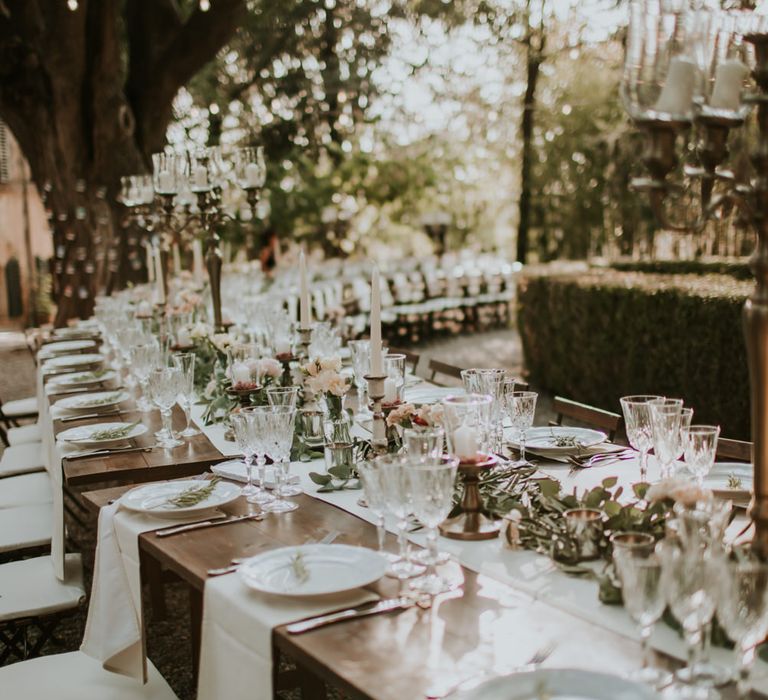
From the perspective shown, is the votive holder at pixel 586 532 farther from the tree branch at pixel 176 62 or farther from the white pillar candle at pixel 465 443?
the tree branch at pixel 176 62

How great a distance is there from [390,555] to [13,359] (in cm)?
1236

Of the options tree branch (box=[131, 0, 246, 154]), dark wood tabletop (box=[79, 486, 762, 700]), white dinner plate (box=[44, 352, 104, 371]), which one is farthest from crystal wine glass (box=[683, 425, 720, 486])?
tree branch (box=[131, 0, 246, 154])

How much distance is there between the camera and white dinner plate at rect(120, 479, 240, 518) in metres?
2.52

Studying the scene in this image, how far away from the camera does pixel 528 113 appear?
49.5ft

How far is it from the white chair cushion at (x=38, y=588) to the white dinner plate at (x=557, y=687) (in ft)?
6.18

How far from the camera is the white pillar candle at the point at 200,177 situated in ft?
17.0

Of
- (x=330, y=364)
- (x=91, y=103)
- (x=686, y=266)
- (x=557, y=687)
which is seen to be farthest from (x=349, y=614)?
(x=686, y=266)

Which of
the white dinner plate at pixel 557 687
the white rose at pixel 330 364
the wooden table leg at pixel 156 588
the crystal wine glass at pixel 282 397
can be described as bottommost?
the wooden table leg at pixel 156 588

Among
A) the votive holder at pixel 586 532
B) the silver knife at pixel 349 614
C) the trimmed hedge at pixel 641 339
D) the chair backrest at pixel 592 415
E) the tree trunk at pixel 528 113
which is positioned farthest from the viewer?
the tree trunk at pixel 528 113

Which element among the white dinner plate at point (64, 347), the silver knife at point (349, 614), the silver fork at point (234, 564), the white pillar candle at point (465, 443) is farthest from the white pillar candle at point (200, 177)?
the silver knife at point (349, 614)

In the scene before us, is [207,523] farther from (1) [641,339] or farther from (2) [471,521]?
(1) [641,339]

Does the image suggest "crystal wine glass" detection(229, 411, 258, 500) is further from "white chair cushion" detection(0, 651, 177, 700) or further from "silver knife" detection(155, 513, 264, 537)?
"white chair cushion" detection(0, 651, 177, 700)

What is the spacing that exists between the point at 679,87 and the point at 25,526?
9.80 feet

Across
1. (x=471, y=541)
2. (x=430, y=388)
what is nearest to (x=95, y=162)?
(x=430, y=388)
